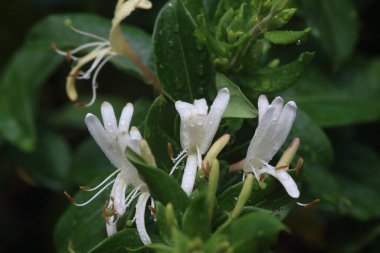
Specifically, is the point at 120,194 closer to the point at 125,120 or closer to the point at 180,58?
the point at 125,120

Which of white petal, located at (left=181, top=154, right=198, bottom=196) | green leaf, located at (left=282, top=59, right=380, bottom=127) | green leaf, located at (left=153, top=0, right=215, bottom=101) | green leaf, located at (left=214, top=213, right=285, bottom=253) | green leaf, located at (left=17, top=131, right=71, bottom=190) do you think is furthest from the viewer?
green leaf, located at (left=17, top=131, right=71, bottom=190)

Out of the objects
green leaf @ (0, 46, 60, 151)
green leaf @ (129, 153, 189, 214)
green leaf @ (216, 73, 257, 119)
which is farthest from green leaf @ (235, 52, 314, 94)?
green leaf @ (0, 46, 60, 151)

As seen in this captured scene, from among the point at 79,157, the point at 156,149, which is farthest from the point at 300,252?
the point at 156,149

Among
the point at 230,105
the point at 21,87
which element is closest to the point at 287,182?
the point at 230,105

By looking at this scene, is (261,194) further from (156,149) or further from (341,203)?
(341,203)

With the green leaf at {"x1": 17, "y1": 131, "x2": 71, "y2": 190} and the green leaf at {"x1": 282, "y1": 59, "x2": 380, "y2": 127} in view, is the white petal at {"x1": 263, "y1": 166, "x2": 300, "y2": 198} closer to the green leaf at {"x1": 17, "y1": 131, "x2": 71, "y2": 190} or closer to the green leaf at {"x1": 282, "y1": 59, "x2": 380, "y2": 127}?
the green leaf at {"x1": 282, "y1": 59, "x2": 380, "y2": 127}

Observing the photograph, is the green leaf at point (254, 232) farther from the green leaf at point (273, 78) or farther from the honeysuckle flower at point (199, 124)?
the green leaf at point (273, 78)
